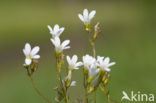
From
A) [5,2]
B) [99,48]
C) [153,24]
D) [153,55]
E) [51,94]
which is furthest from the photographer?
[5,2]

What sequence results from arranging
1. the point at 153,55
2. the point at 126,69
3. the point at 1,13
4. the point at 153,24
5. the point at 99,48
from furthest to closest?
1. the point at 1,13
2. the point at 153,24
3. the point at 99,48
4. the point at 153,55
5. the point at 126,69

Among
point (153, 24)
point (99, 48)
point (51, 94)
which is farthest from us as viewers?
→ point (153, 24)

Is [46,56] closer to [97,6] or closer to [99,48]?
[99,48]

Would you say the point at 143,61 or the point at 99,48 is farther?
the point at 99,48

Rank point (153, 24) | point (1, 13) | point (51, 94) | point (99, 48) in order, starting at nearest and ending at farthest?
point (51, 94)
point (99, 48)
point (153, 24)
point (1, 13)

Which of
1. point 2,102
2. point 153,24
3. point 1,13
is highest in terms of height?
point 1,13

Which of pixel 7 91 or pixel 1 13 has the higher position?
pixel 1 13

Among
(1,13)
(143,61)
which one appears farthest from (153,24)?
(1,13)

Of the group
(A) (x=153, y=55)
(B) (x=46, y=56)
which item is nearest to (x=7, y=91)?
(A) (x=153, y=55)

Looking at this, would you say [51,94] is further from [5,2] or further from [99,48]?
[5,2]
